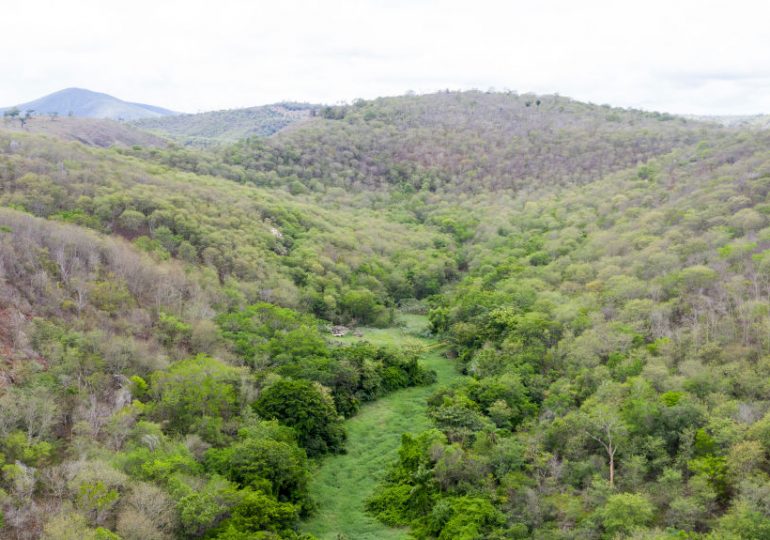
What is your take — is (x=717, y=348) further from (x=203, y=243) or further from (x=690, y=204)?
(x=203, y=243)

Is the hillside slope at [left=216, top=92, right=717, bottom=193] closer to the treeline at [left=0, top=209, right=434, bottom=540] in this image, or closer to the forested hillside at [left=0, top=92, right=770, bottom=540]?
the forested hillside at [left=0, top=92, right=770, bottom=540]

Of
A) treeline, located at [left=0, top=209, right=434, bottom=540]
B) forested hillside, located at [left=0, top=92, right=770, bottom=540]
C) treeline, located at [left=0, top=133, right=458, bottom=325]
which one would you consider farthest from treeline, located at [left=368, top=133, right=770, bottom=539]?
treeline, located at [left=0, top=133, right=458, bottom=325]

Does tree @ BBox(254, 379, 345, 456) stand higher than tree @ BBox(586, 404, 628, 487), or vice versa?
tree @ BBox(586, 404, 628, 487)

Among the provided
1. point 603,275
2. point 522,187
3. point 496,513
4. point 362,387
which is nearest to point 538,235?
point 603,275

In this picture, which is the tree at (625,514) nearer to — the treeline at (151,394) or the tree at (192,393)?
the treeline at (151,394)

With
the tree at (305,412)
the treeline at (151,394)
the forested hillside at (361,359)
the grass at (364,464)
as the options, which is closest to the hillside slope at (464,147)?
the forested hillside at (361,359)

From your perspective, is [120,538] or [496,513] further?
[496,513]
